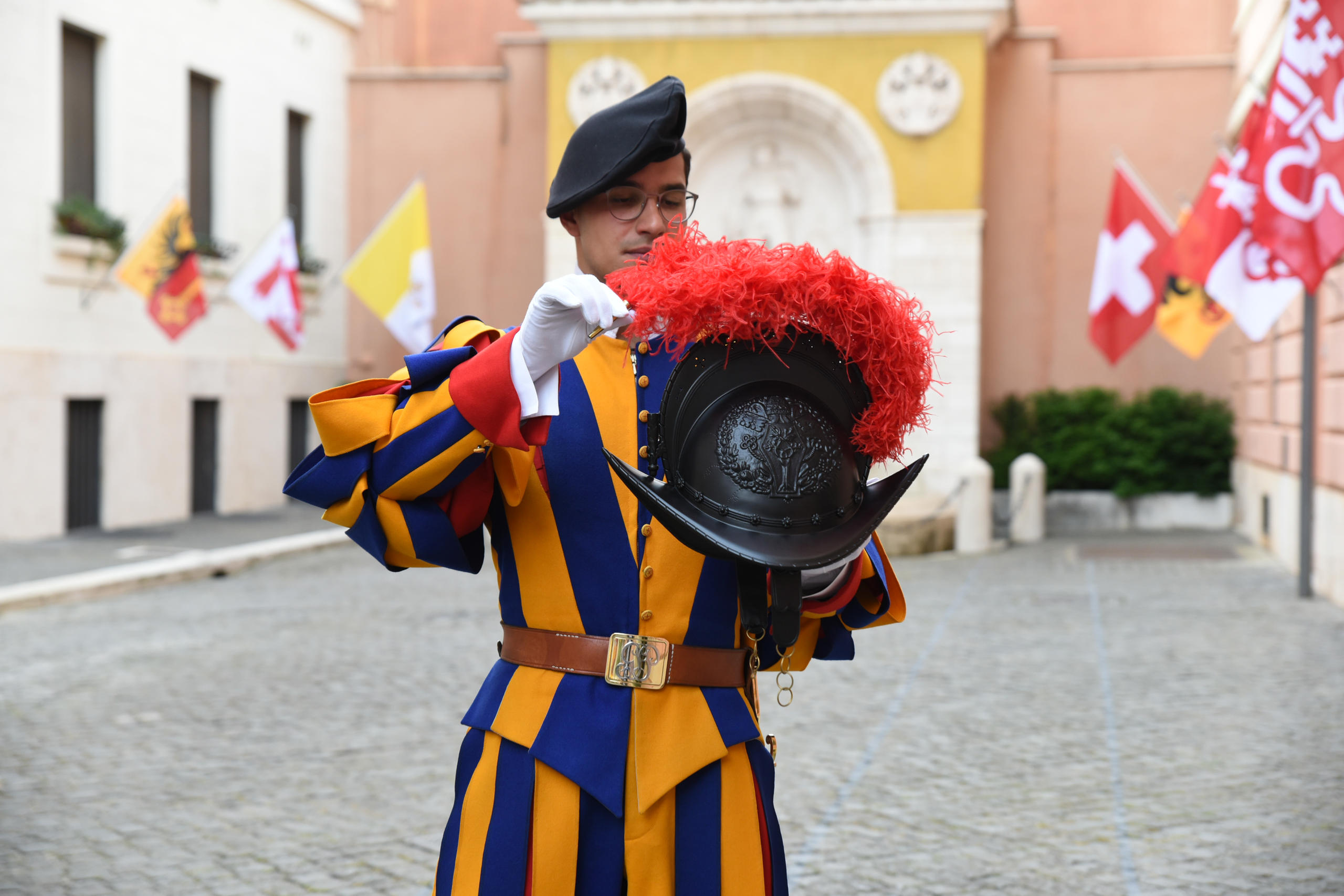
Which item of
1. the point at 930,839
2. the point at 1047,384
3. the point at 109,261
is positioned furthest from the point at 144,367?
the point at 930,839

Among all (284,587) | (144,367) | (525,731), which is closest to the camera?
(525,731)

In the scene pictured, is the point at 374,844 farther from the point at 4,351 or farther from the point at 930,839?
the point at 4,351

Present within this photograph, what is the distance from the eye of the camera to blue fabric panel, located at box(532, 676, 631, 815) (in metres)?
1.95

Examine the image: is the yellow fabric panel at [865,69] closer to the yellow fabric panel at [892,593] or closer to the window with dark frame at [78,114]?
the window with dark frame at [78,114]

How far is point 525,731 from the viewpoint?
6.57ft

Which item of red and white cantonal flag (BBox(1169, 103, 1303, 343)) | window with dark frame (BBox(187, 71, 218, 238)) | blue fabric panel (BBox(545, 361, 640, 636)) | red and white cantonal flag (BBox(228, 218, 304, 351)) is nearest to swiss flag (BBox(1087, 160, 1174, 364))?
red and white cantonal flag (BBox(1169, 103, 1303, 343))

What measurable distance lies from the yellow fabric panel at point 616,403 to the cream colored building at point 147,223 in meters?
13.0

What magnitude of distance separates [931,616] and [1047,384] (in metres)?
9.17

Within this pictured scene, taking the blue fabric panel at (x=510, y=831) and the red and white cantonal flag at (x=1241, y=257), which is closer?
the blue fabric panel at (x=510, y=831)

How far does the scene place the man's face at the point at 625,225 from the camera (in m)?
2.12

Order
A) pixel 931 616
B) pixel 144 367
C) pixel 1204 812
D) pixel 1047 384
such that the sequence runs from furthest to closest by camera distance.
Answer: pixel 1047 384, pixel 144 367, pixel 931 616, pixel 1204 812

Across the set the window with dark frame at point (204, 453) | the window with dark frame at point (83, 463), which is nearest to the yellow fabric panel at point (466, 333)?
the window with dark frame at point (83, 463)

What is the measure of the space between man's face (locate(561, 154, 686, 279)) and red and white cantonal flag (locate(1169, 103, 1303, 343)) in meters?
7.70

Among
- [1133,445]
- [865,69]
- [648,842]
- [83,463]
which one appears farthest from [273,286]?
[648,842]
